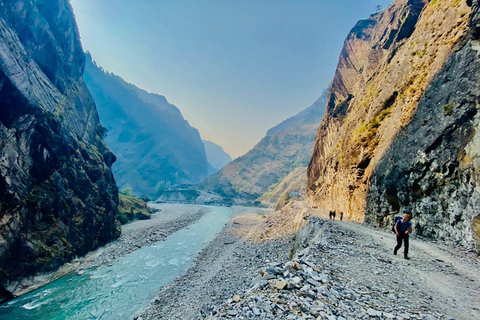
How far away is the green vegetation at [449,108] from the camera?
42.8 feet

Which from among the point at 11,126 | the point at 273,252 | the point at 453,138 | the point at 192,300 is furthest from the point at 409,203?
the point at 11,126

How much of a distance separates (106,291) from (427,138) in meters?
30.5

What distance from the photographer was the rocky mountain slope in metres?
11.8

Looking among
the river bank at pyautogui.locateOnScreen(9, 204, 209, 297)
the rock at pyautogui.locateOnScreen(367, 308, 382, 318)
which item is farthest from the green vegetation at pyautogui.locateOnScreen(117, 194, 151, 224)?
the rock at pyautogui.locateOnScreen(367, 308, 382, 318)

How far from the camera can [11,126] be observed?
2156 centimetres

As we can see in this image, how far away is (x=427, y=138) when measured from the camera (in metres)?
14.5

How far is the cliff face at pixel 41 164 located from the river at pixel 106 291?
2793 mm

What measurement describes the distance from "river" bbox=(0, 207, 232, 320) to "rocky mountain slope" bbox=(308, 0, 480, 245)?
2271cm

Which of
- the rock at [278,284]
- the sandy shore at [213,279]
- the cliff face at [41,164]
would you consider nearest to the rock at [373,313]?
the rock at [278,284]

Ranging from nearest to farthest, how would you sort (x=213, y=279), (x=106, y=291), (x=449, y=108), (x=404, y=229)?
(x=404, y=229), (x=449, y=108), (x=213, y=279), (x=106, y=291)

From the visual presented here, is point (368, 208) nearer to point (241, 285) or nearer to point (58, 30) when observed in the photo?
point (241, 285)

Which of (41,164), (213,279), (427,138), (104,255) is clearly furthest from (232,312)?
(104,255)

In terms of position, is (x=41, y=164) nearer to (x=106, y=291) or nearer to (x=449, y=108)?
(x=106, y=291)

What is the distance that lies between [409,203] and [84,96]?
6524 cm
